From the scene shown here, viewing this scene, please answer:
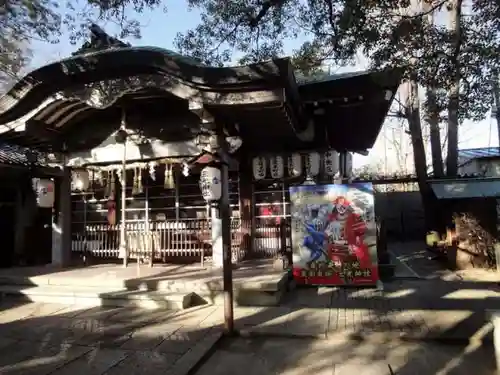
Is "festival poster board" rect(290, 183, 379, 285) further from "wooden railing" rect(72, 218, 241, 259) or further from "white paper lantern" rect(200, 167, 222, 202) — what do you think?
"wooden railing" rect(72, 218, 241, 259)

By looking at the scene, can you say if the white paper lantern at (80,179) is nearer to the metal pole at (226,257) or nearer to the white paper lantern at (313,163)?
the metal pole at (226,257)

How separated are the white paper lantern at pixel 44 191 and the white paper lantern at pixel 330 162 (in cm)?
723

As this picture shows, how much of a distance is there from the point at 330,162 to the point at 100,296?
6.58m

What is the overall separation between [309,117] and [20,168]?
7.86 meters

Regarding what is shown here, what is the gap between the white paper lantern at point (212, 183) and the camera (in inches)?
276

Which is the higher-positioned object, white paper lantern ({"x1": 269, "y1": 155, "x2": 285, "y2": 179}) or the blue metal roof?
the blue metal roof

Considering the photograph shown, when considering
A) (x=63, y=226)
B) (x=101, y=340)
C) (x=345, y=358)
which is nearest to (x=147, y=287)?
(x=101, y=340)

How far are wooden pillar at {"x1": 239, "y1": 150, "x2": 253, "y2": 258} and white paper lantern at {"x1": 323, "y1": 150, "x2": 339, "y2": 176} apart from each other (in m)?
2.16

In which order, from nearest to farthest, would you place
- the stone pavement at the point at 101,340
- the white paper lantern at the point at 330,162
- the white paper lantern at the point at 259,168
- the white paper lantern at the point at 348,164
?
1. the stone pavement at the point at 101,340
2. the white paper lantern at the point at 330,162
3. the white paper lantern at the point at 259,168
4. the white paper lantern at the point at 348,164

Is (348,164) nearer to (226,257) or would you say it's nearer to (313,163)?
(313,163)

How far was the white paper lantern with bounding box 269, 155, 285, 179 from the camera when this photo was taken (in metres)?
10.9

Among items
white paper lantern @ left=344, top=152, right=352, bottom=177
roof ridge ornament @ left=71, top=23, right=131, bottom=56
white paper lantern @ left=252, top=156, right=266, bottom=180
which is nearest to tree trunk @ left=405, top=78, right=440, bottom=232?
white paper lantern @ left=344, top=152, right=352, bottom=177

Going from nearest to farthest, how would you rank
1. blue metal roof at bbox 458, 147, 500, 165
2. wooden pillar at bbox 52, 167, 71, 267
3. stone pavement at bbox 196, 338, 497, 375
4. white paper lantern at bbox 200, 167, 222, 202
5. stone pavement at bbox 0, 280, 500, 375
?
stone pavement at bbox 196, 338, 497, 375, stone pavement at bbox 0, 280, 500, 375, white paper lantern at bbox 200, 167, 222, 202, wooden pillar at bbox 52, 167, 71, 267, blue metal roof at bbox 458, 147, 500, 165

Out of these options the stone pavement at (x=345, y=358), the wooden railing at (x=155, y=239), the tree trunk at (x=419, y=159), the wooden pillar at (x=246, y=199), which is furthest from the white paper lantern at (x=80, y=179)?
the tree trunk at (x=419, y=159)
